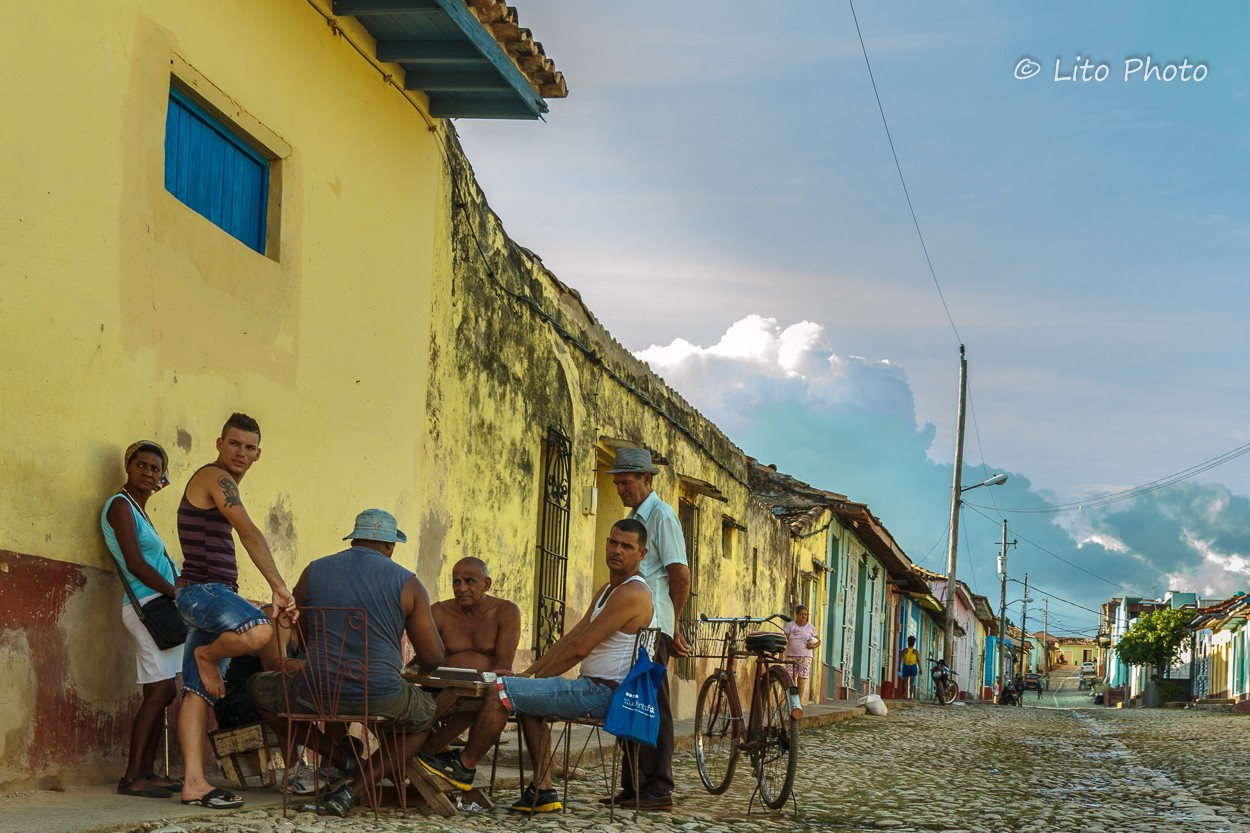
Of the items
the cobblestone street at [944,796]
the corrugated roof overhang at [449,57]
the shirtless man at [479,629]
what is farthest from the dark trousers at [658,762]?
the corrugated roof overhang at [449,57]

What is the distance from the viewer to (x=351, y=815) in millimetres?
5449

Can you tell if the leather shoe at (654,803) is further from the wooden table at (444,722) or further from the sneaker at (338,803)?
the sneaker at (338,803)

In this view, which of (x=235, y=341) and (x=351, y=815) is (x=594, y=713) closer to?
(x=351, y=815)

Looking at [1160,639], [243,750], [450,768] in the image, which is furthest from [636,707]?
[1160,639]

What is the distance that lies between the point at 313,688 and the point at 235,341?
6.88 ft

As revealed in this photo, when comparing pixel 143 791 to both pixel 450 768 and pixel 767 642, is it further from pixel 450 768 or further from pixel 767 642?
pixel 767 642

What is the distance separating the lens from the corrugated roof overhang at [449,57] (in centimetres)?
774

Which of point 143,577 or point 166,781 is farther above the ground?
point 143,577

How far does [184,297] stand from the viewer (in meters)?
6.27

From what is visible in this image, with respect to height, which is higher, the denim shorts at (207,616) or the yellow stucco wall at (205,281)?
the yellow stucco wall at (205,281)

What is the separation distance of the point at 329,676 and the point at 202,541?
83cm

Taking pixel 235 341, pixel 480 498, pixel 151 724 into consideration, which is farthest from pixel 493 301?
pixel 151 724

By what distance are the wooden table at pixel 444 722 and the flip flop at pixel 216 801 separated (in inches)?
30.1

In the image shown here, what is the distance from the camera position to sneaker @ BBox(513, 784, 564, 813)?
596 centimetres
